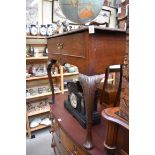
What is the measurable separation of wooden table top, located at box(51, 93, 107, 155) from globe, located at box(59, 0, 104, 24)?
72cm

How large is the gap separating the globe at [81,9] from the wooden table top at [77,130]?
724mm

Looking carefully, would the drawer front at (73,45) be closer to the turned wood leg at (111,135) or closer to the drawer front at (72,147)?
the turned wood leg at (111,135)

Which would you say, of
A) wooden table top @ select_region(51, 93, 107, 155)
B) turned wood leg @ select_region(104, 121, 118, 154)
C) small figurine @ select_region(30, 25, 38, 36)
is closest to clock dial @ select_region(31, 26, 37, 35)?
small figurine @ select_region(30, 25, 38, 36)

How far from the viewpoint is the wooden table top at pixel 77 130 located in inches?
35.5

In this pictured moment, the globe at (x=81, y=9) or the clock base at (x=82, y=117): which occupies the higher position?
the globe at (x=81, y=9)

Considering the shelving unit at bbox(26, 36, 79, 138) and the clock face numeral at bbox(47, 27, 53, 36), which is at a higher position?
the clock face numeral at bbox(47, 27, 53, 36)

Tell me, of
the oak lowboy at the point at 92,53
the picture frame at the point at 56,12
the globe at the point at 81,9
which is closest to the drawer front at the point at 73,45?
the oak lowboy at the point at 92,53

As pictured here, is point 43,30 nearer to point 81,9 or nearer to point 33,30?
point 33,30

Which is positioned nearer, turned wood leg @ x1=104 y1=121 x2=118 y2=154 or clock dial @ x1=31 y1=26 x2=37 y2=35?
turned wood leg @ x1=104 y1=121 x2=118 y2=154

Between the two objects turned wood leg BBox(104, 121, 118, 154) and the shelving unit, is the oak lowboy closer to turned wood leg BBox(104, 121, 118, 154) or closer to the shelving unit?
turned wood leg BBox(104, 121, 118, 154)

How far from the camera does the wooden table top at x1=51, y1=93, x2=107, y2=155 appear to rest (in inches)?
35.5

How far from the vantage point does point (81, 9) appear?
3.14 feet
